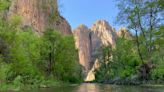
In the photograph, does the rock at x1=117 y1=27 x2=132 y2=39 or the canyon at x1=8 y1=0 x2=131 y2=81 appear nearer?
the rock at x1=117 y1=27 x2=132 y2=39

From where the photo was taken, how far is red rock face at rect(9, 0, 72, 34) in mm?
78000

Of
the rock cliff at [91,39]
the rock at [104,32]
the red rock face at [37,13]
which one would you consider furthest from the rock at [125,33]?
the rock at [104,32]

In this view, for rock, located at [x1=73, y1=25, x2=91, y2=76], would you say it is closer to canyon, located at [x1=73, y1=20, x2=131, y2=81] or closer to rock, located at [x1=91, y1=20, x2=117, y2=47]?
canyon, located at [x1=73, y1=20, x2=131, y2=81]

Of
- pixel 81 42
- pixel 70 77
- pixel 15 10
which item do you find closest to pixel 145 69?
pixel 70 77

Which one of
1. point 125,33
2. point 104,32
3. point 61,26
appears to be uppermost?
point 104,32

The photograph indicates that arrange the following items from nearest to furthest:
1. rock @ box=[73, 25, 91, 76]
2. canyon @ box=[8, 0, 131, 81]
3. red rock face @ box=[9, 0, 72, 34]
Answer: red rock face @ box=[9, 0, 72, 34], canyon @ box=[8, 0, 131, 81], rock @ box=[73, 25, 91, 76]

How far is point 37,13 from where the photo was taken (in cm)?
8569

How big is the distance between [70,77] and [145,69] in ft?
97.9

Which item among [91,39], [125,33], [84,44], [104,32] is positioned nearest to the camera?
[125,33]

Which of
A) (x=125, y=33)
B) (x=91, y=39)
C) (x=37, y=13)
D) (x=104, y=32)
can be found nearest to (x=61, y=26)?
(x=37, y=13)

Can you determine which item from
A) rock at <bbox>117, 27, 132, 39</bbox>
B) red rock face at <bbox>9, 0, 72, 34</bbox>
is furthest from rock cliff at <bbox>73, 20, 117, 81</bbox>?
rock at <bbox>117, 27, 132, 39</bbox>

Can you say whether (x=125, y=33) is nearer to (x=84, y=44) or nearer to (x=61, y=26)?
(x=61, y=26)

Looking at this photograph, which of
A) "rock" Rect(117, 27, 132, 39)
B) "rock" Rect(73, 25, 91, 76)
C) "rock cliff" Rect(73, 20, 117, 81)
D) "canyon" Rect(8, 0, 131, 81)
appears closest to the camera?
"rock" Rect(117, 27, 132, 39)

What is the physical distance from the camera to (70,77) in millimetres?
58750
